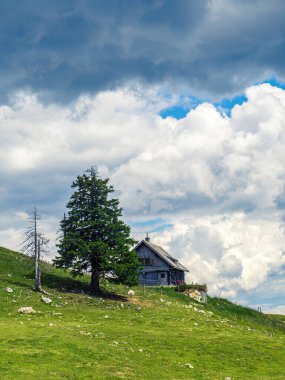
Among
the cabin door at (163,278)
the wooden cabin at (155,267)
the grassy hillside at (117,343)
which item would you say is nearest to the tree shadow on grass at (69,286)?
the grassy hillside at (117,343)

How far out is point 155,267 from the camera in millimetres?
88688

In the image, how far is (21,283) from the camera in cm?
5375

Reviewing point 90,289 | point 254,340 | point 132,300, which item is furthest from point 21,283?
point 254,340

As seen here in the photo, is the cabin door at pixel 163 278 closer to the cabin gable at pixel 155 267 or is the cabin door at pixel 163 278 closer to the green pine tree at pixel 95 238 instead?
the cabin gable at pixel 155 267

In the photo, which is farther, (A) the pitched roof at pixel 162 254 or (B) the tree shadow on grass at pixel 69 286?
(A) the pitched roof at pixel 162 254

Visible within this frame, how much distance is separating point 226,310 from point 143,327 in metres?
34.8

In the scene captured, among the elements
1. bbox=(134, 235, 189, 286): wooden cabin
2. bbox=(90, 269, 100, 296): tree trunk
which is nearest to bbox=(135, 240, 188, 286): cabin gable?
bbox=(134, 235, 189, 286): wooden cabin

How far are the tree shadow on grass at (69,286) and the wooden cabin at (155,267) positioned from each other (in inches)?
1104

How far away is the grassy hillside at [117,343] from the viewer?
24.6m

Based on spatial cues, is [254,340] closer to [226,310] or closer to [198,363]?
[198,363]

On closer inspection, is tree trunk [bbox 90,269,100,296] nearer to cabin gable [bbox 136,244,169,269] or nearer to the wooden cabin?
the wooden cabin

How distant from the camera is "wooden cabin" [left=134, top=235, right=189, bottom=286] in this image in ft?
290

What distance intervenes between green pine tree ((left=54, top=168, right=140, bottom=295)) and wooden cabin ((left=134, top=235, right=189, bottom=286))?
30592 mm

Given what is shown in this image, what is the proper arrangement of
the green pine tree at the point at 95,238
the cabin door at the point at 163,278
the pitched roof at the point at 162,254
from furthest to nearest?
the cabin door at the point at 163,278 → the pitched roof at the point at 162,254 → the green pine tree at the point at 95,238
